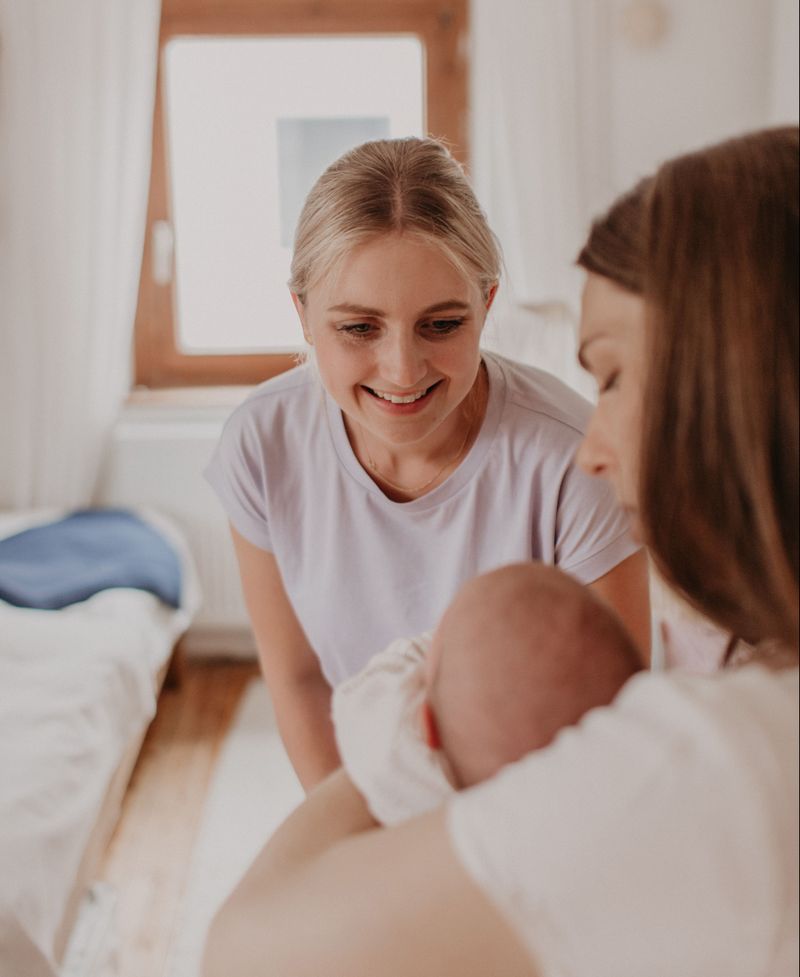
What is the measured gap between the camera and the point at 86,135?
3344 millimetres

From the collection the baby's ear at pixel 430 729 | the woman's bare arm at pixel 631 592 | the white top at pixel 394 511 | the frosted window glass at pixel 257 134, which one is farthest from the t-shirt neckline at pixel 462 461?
the frosted window glass at pixel 257 134

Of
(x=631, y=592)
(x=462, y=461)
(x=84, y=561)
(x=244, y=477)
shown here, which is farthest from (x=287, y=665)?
(x=84, y=561)

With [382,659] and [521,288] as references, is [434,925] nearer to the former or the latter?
[382,659]

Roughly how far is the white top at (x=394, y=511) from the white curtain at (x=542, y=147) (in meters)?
1.99

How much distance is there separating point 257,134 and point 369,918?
3.42m

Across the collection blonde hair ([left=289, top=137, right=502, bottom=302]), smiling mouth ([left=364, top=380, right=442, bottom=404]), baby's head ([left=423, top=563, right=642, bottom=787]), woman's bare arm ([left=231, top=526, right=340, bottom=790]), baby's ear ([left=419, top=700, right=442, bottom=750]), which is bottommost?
woman's bare arm ([left=231, top=526, right=340, bottom=790])

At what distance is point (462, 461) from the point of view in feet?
4.31

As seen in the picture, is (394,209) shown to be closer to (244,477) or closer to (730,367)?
(244,477)

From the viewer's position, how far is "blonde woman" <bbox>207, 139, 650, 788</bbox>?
1215 mm

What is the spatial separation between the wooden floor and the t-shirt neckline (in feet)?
4.68

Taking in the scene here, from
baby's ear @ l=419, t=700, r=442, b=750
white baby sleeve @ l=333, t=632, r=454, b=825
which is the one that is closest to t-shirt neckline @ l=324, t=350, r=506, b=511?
white baby sleeve @ l=333, t=632, r=454, b=825

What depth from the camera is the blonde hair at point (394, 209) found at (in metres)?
1.20

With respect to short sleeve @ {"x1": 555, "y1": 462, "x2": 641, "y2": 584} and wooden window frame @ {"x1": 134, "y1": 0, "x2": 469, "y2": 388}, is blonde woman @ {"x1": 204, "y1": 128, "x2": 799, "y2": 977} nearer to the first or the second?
short sleeve @ {"x1": 555, "y1": 462, "x2": 641, "y2": 584}

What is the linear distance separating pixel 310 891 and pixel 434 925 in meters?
0.10
